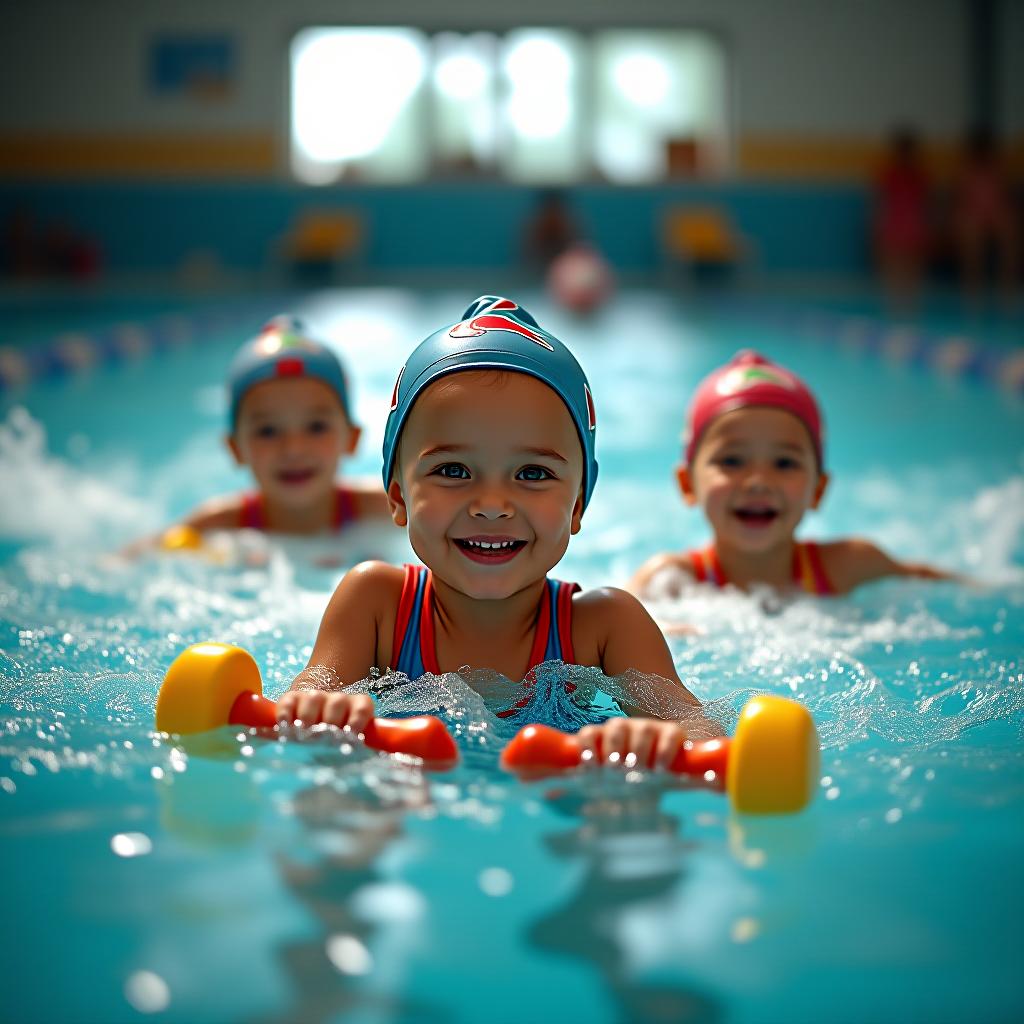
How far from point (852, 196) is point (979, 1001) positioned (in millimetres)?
19212

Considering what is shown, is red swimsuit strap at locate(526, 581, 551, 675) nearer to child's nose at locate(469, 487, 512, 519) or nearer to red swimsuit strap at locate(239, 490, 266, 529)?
child's nose at locate(469, 487, 512, 519)

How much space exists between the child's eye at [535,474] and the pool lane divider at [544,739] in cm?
47

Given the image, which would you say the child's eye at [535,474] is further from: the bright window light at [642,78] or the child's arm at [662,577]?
the bright window light at [642,78]

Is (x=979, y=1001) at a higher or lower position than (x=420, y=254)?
lower

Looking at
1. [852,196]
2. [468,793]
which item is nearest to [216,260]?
[852,196]

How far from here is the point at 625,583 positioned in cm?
463

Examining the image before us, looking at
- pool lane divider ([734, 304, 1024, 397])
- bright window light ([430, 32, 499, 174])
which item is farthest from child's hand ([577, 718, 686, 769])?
bright window light ([430, 32, 499, 174])

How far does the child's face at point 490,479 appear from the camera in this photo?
8.59 ft

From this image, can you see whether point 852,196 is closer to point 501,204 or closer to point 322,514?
point 501,204

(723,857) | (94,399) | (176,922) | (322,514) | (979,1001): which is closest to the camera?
(979,1001)

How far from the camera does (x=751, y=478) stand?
3963 mm

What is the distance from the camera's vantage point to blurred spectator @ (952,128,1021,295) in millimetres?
16578

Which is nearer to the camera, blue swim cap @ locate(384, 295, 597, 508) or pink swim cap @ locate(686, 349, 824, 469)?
blue swim cap @ locate(384, 295, 597, 508)

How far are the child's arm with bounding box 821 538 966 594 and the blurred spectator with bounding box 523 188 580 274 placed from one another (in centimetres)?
1455
